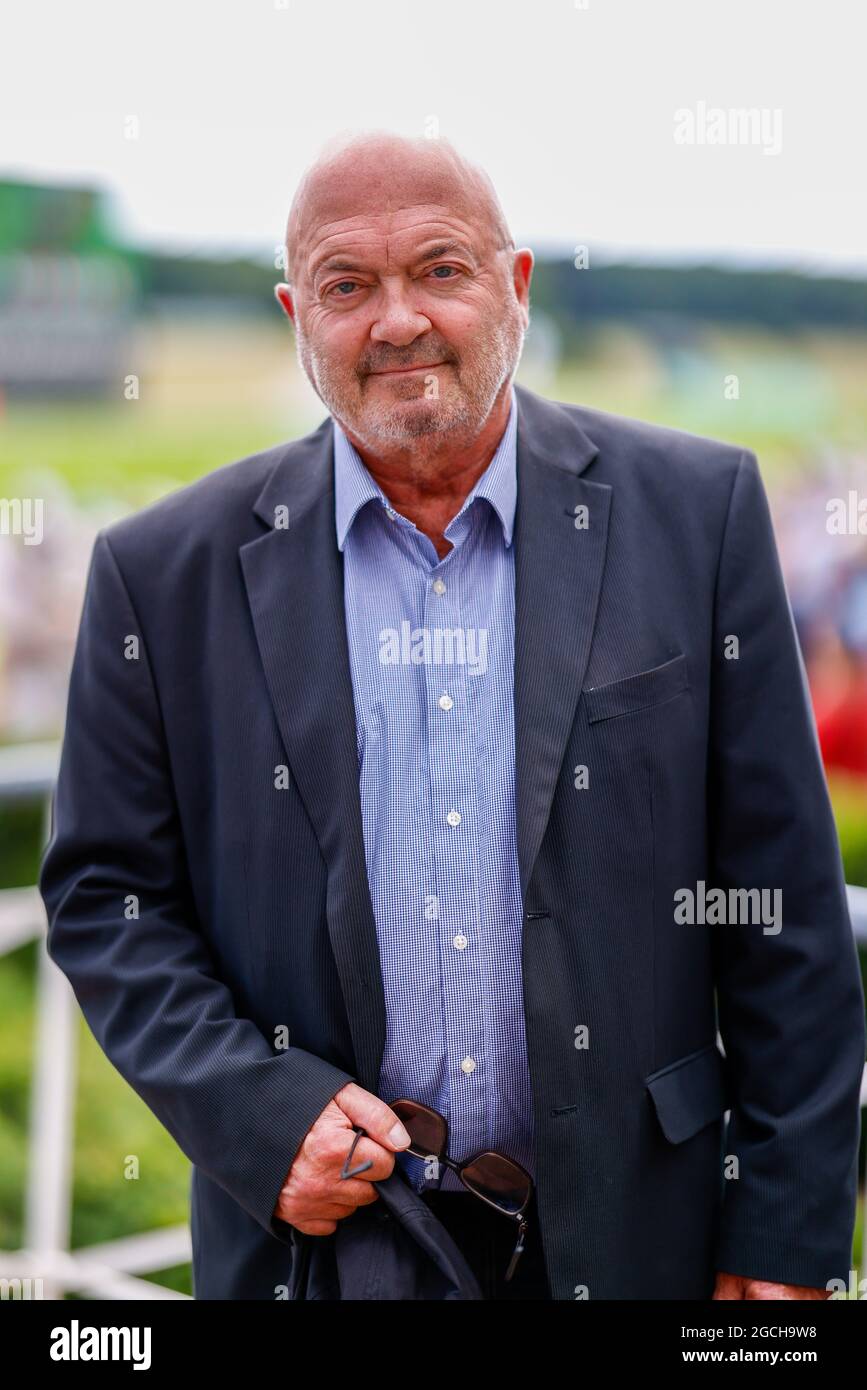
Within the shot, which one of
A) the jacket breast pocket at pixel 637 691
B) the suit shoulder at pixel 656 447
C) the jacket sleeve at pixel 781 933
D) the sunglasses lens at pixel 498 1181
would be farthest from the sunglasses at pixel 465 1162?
the suit shoulder at pixel 656 447

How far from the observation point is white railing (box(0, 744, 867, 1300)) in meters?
2.42

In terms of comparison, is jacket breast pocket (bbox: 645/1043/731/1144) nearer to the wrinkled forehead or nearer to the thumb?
the thumb

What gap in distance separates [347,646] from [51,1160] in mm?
1331

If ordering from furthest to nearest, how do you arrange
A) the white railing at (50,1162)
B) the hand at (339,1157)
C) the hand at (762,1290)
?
the white railing at (50,1162)
the hand at (762,1290)
the hand at (339,1157)

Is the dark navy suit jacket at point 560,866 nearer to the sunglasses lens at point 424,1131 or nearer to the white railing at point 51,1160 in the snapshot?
the sunglasses lens at point 424,1131

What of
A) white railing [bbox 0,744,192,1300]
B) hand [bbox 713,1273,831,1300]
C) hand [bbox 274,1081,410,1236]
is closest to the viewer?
hand [bbox 274,1081,410,1236]

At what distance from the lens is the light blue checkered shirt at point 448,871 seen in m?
1.66

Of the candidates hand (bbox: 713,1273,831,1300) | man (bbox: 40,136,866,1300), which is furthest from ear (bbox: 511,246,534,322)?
hand (bbox: 713,1273,831,1300)

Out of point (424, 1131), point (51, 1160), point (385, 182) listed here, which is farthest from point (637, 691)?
point (51, 1160)

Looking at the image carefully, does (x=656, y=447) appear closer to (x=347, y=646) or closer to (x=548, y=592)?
(x=548, y=592)

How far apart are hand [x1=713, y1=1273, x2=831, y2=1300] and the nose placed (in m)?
1.29
